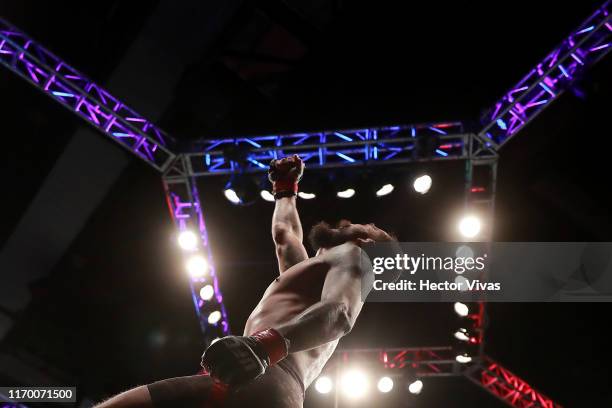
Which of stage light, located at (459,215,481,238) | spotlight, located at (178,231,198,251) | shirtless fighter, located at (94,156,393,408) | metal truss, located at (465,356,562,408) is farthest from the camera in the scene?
metal truss, located at (465,356,562,408)

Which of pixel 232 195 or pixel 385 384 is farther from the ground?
pixel 232 195

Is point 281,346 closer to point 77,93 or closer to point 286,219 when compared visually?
point 286,219

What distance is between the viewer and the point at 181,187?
6.27 meters

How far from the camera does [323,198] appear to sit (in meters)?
Result: 6.13

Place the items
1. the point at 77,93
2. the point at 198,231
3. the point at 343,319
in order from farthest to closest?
the point at 198,231, the point at 77,93, the point at 343,319

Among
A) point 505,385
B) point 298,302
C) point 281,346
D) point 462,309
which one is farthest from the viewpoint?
point 505,385

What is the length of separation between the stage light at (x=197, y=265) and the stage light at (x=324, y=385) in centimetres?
246

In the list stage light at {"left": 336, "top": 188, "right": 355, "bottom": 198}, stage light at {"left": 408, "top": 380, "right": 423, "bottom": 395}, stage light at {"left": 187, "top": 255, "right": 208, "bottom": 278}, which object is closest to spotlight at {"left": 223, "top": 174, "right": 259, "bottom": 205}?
stage light at {"left": 336, "top": 188, "right": 355, "bottom": 198}

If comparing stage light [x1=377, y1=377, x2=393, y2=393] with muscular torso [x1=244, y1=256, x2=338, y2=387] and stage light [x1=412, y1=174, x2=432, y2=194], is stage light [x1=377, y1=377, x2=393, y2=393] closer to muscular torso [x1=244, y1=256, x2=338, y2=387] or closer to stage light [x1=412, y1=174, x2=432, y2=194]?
stage light [x1=412, y1=174, x2=432, y2=194]

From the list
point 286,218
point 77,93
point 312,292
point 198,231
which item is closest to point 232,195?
point 198,231

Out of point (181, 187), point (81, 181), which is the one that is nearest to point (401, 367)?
point (181, 187)

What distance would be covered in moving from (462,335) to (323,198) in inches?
115

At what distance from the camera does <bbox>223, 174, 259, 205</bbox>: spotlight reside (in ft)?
19.0

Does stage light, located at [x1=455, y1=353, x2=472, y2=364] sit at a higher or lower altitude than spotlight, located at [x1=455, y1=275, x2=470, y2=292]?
lower
